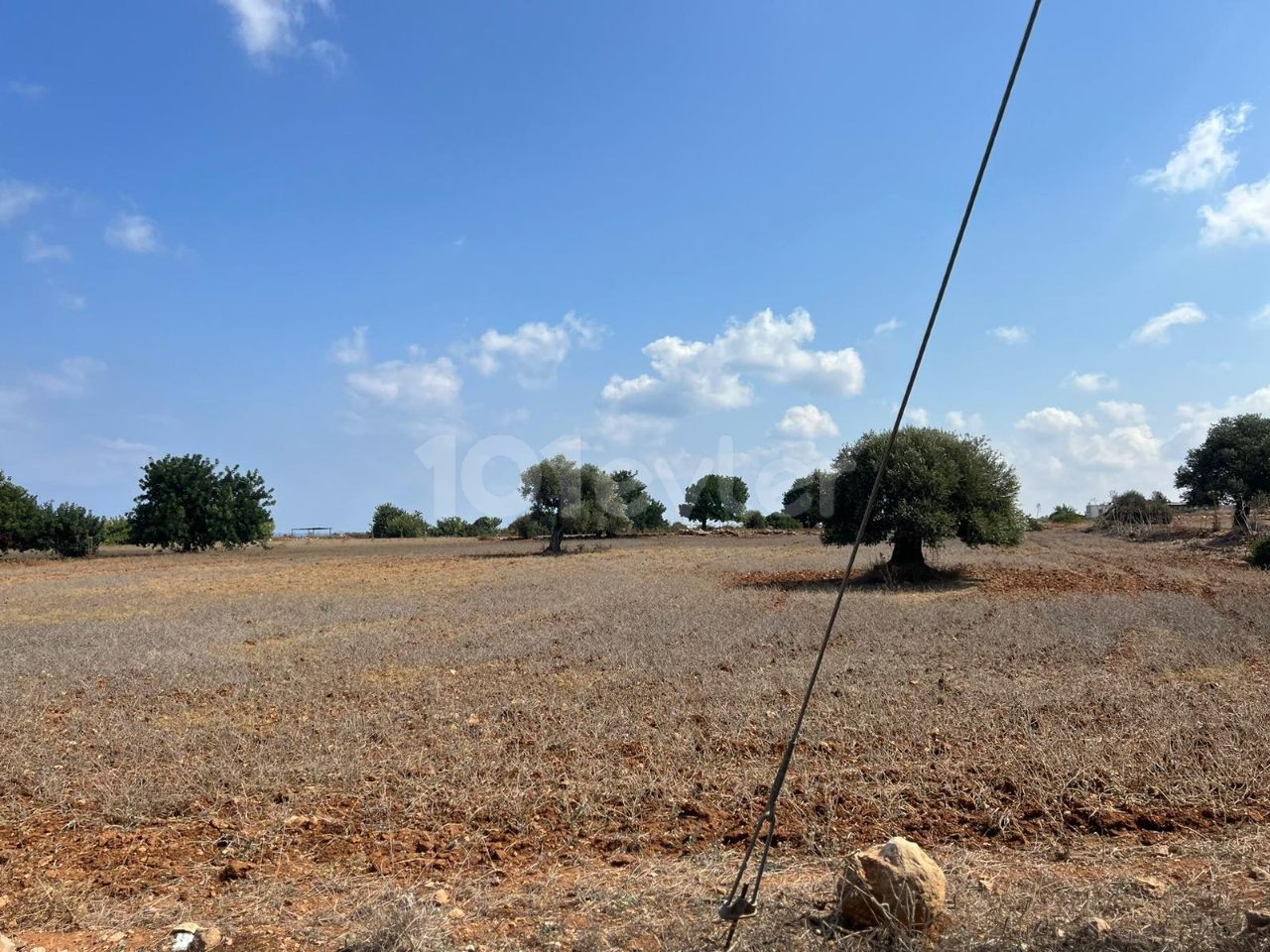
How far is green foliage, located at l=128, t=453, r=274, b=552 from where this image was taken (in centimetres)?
5172

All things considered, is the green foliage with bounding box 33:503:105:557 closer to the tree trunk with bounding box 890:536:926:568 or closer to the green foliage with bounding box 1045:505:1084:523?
the tree trunk with bounding box 890:536:926:568

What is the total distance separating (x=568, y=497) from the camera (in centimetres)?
4381

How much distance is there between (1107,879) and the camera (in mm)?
3928

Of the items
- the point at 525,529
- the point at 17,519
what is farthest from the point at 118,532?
the point at 525,529

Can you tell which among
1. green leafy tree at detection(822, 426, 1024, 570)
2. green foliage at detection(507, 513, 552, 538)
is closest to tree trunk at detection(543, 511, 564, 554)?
green foliage at detection(507, 513, 552, 538)

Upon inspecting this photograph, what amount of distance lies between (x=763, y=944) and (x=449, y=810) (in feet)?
8.09

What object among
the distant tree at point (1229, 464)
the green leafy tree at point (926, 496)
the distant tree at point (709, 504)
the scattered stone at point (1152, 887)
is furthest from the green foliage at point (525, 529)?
the scattered stone at point (1152, 887)

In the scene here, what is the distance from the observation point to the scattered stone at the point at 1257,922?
3.22m

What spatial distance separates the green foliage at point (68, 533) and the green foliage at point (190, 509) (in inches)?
123

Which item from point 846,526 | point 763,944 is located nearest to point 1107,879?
point 763,944

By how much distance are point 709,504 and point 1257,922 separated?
263 feet


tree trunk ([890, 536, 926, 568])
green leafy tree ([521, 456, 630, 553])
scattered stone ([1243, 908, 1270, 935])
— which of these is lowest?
scattered stone ([1243, 908, 1270, 935])

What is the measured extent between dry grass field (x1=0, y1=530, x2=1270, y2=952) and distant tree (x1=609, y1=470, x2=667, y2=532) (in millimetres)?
44226

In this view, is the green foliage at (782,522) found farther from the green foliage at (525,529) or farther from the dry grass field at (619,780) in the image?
the dry grass field at (619,780)
